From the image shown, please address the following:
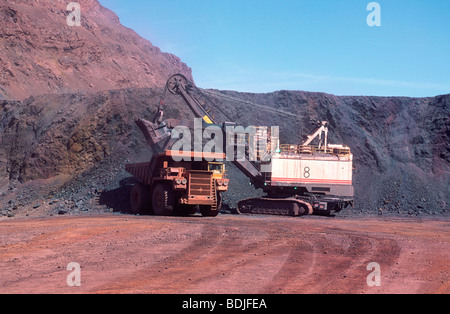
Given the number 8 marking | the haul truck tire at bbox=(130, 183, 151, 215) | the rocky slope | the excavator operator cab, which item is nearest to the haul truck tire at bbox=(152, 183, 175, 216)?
the haul truck tire at bbox=(130, 183, 151, 215)

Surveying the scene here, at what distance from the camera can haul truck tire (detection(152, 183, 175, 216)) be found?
21.6m

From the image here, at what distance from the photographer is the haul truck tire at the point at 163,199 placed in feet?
70.9

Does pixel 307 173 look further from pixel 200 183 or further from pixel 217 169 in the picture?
pixel 200 183

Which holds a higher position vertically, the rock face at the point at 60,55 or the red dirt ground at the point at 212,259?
the rock face at the point at 60,55

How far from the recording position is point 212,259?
10672 millimetres

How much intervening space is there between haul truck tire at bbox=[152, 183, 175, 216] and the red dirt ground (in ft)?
15.3

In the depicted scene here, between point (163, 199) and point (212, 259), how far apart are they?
1132cm

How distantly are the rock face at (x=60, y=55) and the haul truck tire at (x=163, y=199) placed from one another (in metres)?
43.4

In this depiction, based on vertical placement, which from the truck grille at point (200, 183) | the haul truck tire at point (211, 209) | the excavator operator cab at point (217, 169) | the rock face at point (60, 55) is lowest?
the haul truck tire at point (211, 209)

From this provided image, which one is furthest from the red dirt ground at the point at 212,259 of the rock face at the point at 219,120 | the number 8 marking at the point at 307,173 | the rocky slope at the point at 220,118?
the rocky slope at the point at 220,118

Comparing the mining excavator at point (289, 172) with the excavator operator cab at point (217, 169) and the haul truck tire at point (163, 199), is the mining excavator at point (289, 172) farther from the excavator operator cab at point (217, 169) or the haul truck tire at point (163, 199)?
the excavator operator cab at point (217, 169)

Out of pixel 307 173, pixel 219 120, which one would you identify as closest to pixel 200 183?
pixel 307 173
